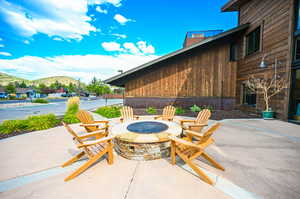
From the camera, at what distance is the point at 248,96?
25.2 ft

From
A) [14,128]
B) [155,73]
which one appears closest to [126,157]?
[14,128]

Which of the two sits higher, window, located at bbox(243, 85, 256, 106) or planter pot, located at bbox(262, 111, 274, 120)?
window, located at bbox(243, 85, 256, 106)

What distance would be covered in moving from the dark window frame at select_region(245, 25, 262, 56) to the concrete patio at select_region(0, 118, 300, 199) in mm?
6476

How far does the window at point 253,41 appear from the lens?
7.21 metres

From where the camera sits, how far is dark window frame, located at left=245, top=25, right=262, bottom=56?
7.09m

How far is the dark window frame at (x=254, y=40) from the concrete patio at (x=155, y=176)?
6.48 m

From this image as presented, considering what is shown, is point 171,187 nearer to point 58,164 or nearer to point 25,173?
point 58,164

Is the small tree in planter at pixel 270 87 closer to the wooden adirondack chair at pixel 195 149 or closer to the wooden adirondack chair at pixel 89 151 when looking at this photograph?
the wooden adirondack chair at pixel 195 149

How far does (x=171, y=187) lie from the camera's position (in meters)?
1.84

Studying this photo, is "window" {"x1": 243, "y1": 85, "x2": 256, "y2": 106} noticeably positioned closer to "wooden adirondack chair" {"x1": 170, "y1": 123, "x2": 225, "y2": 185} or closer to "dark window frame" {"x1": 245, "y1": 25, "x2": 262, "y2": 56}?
"dark window frame" {"x1": 245, "y1": 25, "x2": 262, "y2": 56}

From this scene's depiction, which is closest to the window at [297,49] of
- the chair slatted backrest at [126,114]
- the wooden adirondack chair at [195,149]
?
the wooden adirondack chair at [195,149]

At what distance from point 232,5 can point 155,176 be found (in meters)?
11.8

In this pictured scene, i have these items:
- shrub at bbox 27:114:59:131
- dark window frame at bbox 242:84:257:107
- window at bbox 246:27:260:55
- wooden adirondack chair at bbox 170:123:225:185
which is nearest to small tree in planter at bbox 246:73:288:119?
dark window frame at bbox 242:84:257:107

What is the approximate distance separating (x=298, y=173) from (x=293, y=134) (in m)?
2.82
